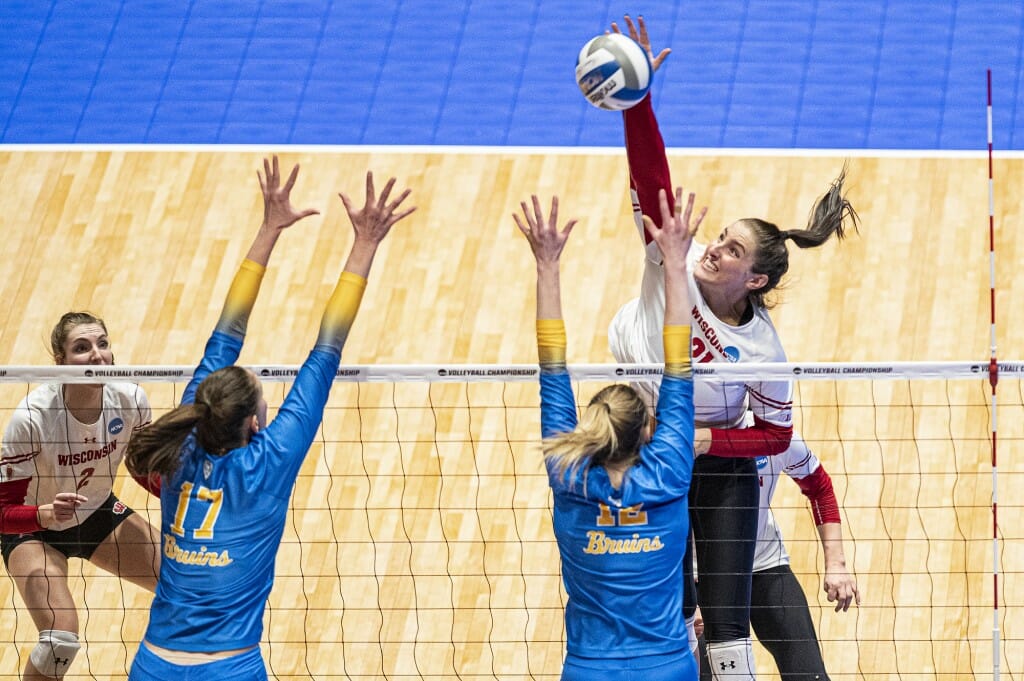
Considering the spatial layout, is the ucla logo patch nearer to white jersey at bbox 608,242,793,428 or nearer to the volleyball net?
the volleyball net

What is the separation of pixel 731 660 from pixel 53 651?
2858 mm

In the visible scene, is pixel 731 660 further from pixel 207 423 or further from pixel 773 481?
pixel 207 423

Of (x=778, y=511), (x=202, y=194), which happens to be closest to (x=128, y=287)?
(x=202, y=194)

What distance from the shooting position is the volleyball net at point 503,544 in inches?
328

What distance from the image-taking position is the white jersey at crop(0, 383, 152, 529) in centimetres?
675

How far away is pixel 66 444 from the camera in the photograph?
682 centimetres

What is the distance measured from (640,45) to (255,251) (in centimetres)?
167

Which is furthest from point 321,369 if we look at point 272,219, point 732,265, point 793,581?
point 793,581

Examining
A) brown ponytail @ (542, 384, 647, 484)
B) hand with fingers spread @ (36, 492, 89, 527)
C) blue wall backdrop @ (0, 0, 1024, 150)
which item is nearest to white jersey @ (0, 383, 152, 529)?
hand with fingers spread @ (36, 492, 89, 527)

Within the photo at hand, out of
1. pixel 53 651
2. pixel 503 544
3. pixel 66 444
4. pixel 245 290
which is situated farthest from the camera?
pixel 503 544

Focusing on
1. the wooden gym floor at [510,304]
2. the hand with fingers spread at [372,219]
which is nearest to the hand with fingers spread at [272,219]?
the hand with fingers spread at [372,219]

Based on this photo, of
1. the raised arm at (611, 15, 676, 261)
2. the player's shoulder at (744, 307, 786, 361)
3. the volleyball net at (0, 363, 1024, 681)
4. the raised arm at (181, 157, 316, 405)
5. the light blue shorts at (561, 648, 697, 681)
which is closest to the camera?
the light blue shorts at (561, 648, 697, 681)

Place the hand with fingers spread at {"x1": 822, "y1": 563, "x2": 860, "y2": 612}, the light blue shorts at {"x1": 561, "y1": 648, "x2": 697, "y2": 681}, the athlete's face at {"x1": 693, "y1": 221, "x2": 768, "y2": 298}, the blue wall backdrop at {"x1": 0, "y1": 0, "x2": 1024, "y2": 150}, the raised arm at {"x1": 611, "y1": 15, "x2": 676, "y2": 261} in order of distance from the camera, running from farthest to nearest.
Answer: the blue wall backdrop at {"x1": 0, "y1": 0, "x2": 1024, "y2": 150} → the hand with fingers spread at {"x1": 822, "y1": 563, "x2": 860, "y2": 612} → the athlete's face at {"x1": 693, "y1": 221, "x2": 768, "y2": 298} → the raised arm at {"x1": 611, "y1": 15, "x2": 676, "y2": 261} → the light blue shorts at {"x1": 561, "y1": 648, "x2": 697, "y2": 681}

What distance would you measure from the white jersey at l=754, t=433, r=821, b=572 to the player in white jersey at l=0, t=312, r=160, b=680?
8.83 feet
